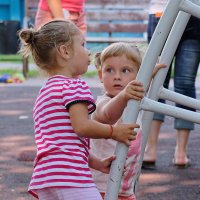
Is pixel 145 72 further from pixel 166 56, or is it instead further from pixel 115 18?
pixel 115 18

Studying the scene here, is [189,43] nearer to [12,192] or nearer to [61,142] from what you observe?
[12,192]

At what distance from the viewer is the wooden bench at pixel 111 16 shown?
12930mm

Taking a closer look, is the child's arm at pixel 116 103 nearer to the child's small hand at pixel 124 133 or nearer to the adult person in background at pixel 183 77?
the child's small hand at pixel 124 133

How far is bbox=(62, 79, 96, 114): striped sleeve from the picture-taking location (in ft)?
8.54

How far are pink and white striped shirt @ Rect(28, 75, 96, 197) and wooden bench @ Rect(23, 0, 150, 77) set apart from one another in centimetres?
984

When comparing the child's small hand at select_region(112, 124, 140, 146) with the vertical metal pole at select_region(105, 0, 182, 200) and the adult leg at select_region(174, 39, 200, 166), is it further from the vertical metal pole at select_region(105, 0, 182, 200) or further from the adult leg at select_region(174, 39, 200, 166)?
the adult leg at select_region(174, 39, 200, 166)

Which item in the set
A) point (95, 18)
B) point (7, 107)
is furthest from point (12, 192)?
point (95, 18)

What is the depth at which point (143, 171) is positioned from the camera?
4781mm

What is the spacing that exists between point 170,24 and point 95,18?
434 inches

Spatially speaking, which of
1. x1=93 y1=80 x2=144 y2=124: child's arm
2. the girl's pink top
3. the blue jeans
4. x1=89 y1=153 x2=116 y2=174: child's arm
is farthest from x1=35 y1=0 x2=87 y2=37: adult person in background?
x1=89 y1=153 x2=116 y2=174: child's arm

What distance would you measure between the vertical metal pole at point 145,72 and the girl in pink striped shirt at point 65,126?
46 millimetres

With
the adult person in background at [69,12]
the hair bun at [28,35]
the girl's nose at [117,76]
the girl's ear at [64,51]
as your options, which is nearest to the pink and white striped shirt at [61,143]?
the girl's ear at [64,51]

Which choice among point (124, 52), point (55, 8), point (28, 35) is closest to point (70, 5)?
point (55, 8)

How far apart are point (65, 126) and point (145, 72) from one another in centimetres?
34
